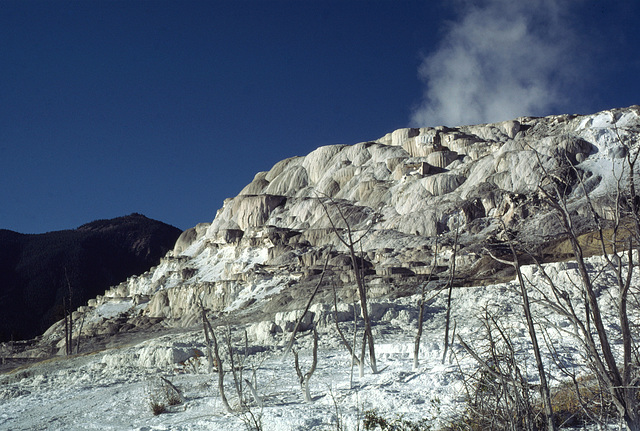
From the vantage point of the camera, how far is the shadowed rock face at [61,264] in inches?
3268

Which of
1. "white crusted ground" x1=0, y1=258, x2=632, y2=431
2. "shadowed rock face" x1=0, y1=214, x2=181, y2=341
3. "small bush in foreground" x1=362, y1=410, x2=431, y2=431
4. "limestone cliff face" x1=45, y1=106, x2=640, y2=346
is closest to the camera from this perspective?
"small bush in foreground" x1=362, y1=410, x2=431, y2=431

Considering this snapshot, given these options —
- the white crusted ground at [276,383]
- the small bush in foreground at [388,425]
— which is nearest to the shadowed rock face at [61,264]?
the white crusted ground at [276,383]

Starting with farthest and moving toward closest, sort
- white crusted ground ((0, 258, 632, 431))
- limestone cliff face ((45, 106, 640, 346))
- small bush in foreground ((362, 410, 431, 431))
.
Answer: limestone cliff face ((45, 106, 640, 346)) < white crusted ground ((0, 258, 632, 431)) < small bush in foreground ((362, 410, 431, 431))

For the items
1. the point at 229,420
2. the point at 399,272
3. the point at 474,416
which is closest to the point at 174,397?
the point at 229,420

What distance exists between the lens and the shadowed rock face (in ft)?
272

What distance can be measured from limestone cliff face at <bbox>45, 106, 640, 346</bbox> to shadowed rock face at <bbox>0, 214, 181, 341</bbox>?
27.9m

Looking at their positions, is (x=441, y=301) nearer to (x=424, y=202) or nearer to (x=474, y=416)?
(x=474, y=416)

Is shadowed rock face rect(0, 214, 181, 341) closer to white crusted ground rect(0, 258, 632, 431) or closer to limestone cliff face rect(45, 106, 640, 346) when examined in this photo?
limestone cliff face rect(45, 106, 640, 346)

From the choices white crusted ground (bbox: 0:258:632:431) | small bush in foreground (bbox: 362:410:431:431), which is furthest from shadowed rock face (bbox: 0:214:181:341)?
small bush in foreground (bbox: 362:410:431:431)

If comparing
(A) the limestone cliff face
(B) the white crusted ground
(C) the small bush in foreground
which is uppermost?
(A) the limestone cliff face

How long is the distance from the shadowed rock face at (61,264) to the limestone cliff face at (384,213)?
27879 mm

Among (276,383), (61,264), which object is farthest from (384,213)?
(61,264)

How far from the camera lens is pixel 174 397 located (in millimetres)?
12500

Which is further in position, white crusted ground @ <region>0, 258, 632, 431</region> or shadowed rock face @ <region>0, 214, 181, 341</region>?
shadowed rock face @ <region>0, 214, 181, 341</region>
